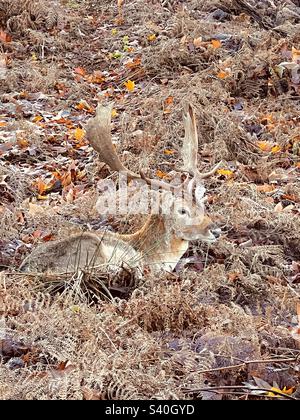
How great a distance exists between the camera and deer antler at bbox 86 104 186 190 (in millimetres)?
6551

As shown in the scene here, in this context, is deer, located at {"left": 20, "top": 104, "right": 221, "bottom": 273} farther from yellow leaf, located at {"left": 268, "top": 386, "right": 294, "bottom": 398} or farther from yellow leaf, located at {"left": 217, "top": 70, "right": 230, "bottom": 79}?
yellow leaf, located at {"left": 217, "top": 70, "right": 230, "bottom": 79}

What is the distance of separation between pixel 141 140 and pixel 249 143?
1.21m

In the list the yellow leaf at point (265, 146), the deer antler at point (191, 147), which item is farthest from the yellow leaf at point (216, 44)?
the deer antler at point (191, 147)

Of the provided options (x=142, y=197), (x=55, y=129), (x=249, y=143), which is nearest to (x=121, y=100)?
(x=55, y=129)

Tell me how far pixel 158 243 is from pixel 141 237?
0.14 metres

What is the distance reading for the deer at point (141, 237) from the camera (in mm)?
6207

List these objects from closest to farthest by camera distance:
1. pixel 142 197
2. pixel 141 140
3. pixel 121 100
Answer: pixel 142 197, pixel 141 140, pixel 121 100

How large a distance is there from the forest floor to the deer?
228 millimetres

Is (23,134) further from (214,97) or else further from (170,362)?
(170,362)

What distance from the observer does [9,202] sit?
26.8 feet

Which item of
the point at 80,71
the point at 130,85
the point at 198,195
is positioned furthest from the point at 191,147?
the point at 80,71

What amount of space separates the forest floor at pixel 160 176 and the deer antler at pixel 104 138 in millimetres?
759

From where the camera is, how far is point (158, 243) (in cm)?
657

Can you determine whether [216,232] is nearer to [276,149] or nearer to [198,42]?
[276,149]
